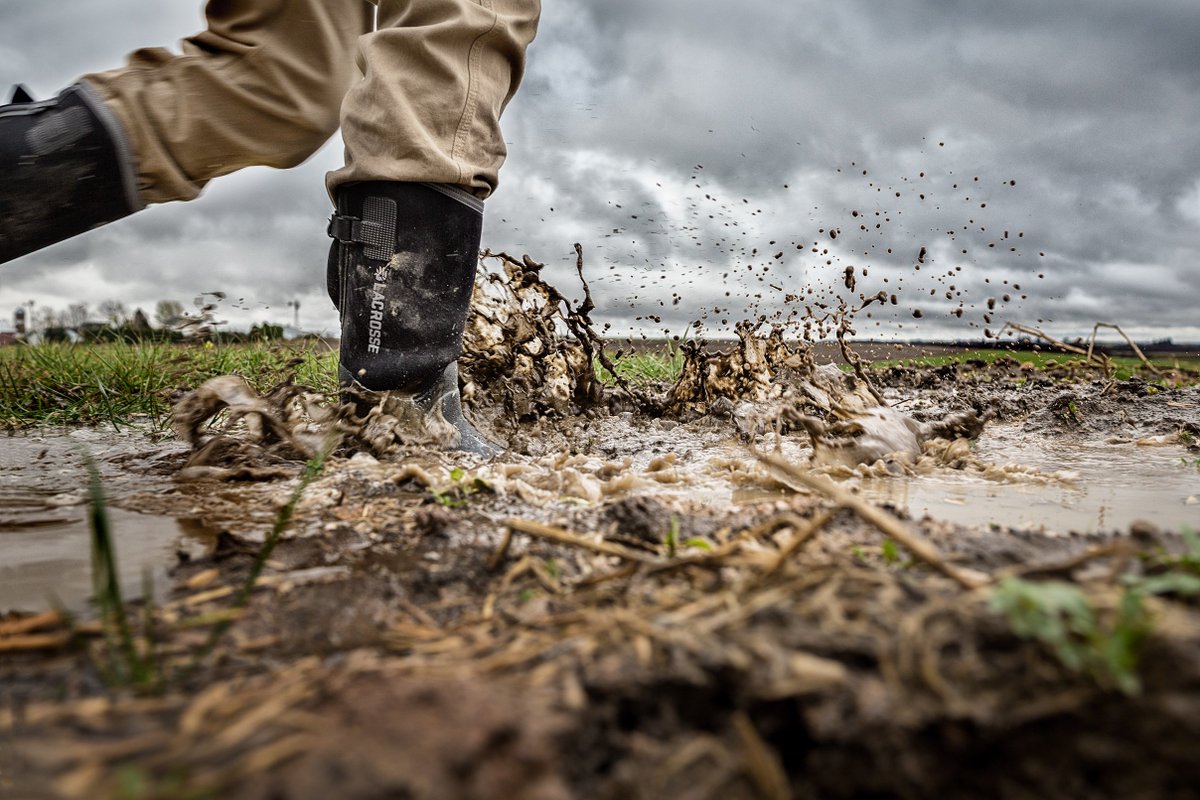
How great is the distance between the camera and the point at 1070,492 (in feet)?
7.15

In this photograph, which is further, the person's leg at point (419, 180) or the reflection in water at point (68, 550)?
the person's leg at point (419, 180)

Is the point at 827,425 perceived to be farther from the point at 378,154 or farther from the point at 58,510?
the point at 58,510

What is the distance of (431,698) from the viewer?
641mm

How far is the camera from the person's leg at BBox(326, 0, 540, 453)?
7.84ft

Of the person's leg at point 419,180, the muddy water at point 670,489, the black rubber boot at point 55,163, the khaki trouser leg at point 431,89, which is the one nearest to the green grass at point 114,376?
the muddy water at point 670,489

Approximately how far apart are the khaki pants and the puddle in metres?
1.75

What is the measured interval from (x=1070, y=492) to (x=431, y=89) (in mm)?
2286

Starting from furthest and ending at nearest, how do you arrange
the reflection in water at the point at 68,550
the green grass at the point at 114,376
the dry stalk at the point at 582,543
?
the green grass at the point at 114,376 → the reflection in water at the point at 68,550 → the dry stalk at the point at 582,543

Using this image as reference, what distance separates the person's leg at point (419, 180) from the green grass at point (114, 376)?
38.1 inches

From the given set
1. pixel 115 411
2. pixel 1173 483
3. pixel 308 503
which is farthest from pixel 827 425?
pixel 115 411

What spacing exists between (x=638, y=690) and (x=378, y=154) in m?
2.18

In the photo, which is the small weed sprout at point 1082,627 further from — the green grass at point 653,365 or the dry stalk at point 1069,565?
the green grass at point 653,365

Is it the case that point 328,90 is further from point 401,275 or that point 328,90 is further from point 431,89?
point 401,275

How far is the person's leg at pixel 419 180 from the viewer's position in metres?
2.39
